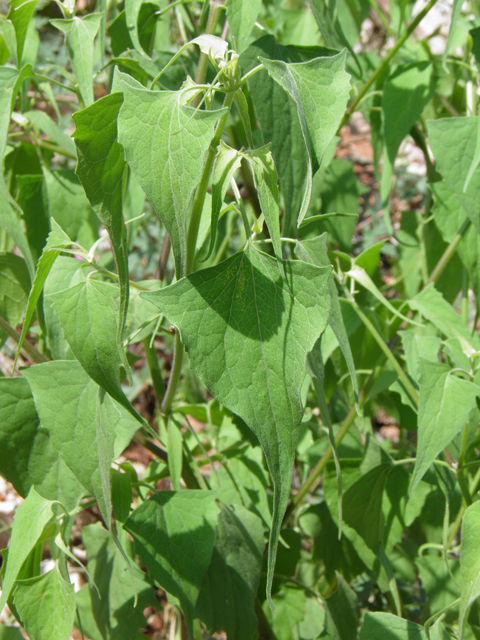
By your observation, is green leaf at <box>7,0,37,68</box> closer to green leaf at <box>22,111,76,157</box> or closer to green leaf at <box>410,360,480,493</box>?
green leaf at <box>22,111,76,157</box>

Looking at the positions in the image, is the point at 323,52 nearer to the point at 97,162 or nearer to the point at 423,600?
the point at 97,162

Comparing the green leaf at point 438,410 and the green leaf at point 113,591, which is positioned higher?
the green leaf at point 438,410

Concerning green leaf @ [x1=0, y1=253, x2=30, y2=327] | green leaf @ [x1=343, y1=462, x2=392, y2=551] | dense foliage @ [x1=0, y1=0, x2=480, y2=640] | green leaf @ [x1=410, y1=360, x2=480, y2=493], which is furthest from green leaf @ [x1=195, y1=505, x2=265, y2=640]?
green leaf @ [x1=0, y1=253, x2=30, y2=327]

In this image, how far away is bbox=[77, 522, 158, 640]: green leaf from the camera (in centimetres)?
60

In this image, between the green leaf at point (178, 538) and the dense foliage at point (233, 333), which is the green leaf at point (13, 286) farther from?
the green leaf at point (178, 538)

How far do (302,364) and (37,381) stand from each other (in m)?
0.25

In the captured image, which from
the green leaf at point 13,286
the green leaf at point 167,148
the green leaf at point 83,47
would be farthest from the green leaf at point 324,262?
the green leaf at point 13,286

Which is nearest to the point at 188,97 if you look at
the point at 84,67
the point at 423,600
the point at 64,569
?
the point at 84,67

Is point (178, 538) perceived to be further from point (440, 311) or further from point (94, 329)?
point (440, 311)

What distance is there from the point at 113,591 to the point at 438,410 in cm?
40

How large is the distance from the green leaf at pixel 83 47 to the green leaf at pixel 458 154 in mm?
339

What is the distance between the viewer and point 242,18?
467 mm

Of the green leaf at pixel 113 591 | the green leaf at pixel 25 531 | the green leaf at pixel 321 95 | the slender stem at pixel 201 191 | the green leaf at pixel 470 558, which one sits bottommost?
the green leaf at pixel 113 591

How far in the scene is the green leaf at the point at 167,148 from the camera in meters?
0.30
